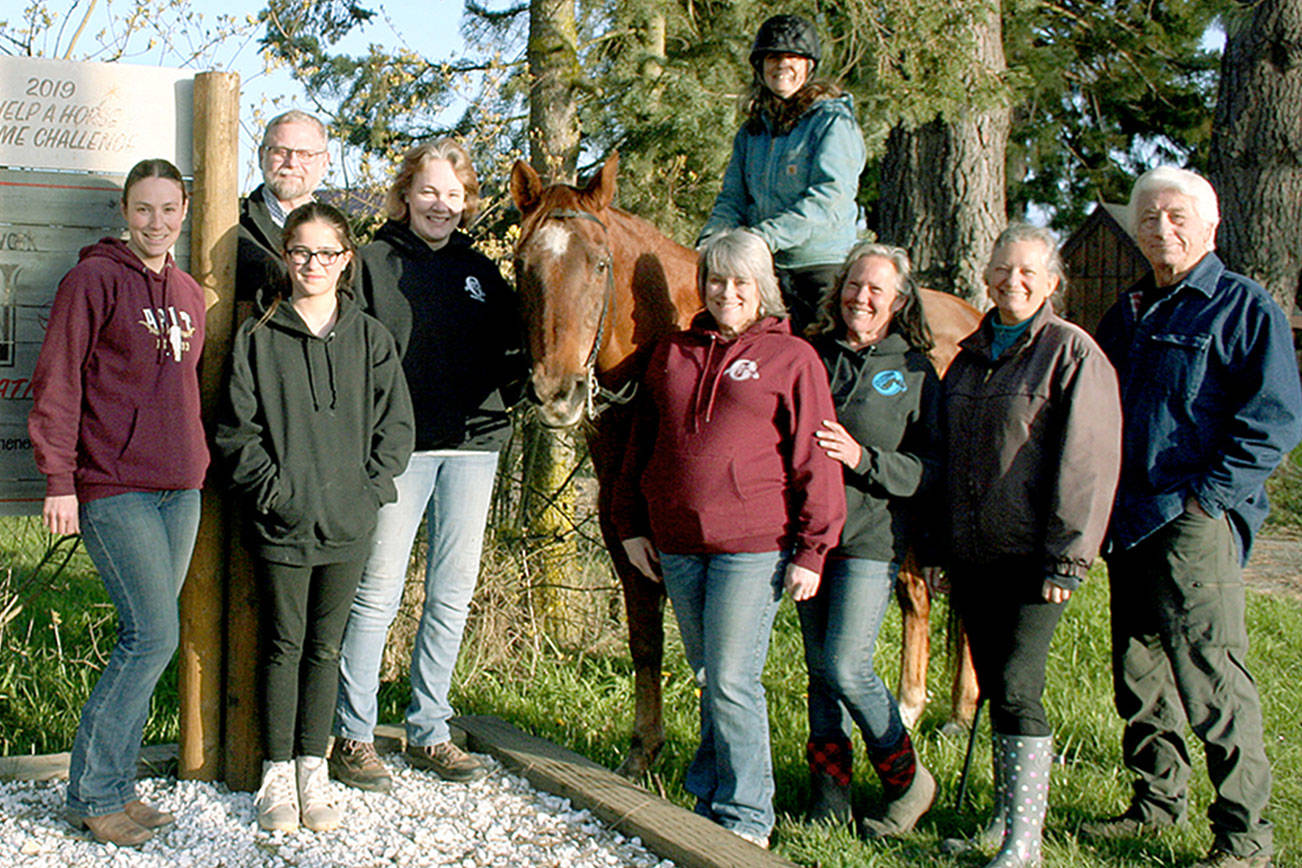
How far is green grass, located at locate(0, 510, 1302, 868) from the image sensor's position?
368 cm

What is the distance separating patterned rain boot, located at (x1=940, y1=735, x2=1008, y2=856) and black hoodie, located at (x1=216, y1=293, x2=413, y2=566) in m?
2.07

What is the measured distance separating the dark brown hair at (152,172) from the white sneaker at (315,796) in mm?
1793

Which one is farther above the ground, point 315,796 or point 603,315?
point 603,315

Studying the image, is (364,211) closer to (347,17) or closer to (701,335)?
(701,335)

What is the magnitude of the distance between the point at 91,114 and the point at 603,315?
1757mm

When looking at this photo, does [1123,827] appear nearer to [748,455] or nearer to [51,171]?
[748,455]

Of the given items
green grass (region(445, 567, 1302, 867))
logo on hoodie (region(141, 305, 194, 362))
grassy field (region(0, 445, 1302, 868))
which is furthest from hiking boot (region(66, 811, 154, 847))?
green grass (region(445, 567, 1302, 867))

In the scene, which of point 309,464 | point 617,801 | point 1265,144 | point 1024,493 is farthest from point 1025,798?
point 1265,144

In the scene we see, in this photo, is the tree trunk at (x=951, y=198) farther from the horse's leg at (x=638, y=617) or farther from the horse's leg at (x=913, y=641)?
the horse's leg at (x=638, y=617)

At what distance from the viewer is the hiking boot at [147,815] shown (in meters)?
3.44

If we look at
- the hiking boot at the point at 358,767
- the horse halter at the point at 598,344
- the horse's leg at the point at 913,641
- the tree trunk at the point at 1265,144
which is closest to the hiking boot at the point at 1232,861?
the horse's leg at the point at 913,641

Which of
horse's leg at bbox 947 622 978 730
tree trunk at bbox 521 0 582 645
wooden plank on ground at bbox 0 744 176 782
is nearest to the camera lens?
wooden plank on ground at bbox 0 744 176 782

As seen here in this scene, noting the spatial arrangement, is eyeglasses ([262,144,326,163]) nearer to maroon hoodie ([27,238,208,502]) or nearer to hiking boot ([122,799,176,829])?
maroon hoodie ([27,238,208,502])

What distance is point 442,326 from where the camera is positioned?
3758 mm
